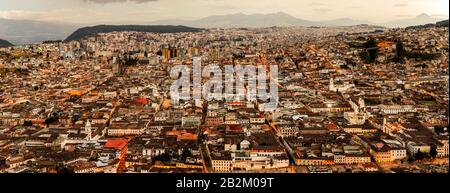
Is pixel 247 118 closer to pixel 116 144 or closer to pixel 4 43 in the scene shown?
pixel 116 144

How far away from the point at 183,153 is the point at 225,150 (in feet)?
1.73

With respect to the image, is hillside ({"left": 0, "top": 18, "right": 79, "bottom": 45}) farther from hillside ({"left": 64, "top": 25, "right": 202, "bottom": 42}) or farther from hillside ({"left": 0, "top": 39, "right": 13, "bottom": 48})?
hillside ({"left": 64, "top": 25, "right": 202, "bottom": 42})

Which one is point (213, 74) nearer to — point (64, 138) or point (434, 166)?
point (64, 138)

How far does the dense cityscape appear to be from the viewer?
18.7 feet

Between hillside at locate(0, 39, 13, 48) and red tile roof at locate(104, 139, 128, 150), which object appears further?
hillside at locate(0, 39, 13, 48)

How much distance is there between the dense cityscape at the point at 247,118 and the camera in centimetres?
570

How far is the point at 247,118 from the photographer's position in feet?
27.0

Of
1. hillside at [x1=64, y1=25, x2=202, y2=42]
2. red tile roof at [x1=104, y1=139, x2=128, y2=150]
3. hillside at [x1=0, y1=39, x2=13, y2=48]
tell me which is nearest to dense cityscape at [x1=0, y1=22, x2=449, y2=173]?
red tile roof at [x1=104, y1=139, x2=128, y2=150]

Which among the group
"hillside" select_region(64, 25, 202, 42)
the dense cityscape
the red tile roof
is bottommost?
the red tile roof

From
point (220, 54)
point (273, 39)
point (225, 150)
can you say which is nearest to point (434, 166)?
point (225, 150)

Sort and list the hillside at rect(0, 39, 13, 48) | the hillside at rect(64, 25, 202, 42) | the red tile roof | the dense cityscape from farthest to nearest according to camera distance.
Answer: the hillside at rect(64, 25, 202, 42), the hillside at rect(0, 39, 13, 48), the red tile roof, the dense cityscape

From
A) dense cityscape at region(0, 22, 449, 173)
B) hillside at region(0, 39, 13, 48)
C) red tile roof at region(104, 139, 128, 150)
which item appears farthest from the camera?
hillside at region(0, 39, 13, 48)

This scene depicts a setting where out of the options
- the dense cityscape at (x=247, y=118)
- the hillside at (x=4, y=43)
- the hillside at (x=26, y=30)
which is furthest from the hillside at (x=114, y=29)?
the hillside at (x=26, y=30)

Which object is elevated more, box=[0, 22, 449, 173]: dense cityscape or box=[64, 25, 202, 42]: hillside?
box=[64, 25, 202, 42]: hillside
